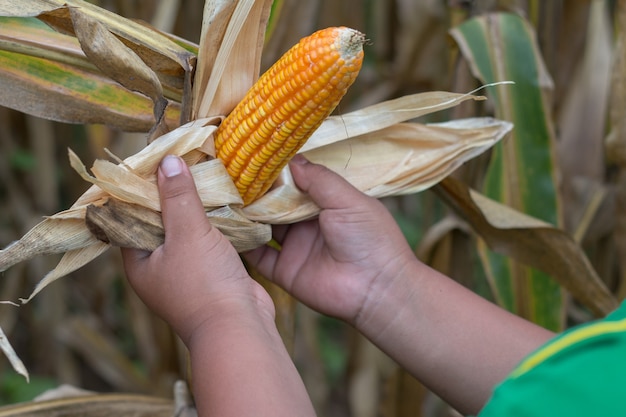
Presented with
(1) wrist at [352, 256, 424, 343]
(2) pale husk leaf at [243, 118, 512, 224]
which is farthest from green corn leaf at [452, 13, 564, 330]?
(1) wrist at [352, 256, 424, 343]

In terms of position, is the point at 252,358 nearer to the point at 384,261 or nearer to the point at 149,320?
the point at 384,261

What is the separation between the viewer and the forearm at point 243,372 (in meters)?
0.64

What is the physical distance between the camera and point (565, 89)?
1.38 metres

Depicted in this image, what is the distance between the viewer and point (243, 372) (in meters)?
0.65

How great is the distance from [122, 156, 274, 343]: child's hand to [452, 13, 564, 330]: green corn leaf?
53 centimetres

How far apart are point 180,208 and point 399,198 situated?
145 centimetres

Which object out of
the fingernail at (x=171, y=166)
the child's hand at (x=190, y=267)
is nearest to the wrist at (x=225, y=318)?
the child's hand at (x=190, y=267)

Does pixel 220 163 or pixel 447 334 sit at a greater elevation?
pixel 220 163

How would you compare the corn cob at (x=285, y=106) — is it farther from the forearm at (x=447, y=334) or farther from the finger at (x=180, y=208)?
the forearm at (x=447, y=334)

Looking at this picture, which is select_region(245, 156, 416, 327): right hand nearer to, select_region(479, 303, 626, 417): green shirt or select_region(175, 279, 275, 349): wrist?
select_region(175, 279, 275, 349): wrist

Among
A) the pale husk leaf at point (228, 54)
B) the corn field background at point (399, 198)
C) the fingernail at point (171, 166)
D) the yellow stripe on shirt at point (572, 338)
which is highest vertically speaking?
the pale husk leaf at point (228, 54)

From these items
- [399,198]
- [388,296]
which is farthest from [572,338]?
[399,198]

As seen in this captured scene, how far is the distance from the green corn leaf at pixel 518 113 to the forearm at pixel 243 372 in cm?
56

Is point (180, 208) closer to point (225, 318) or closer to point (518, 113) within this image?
point (225, 318)
